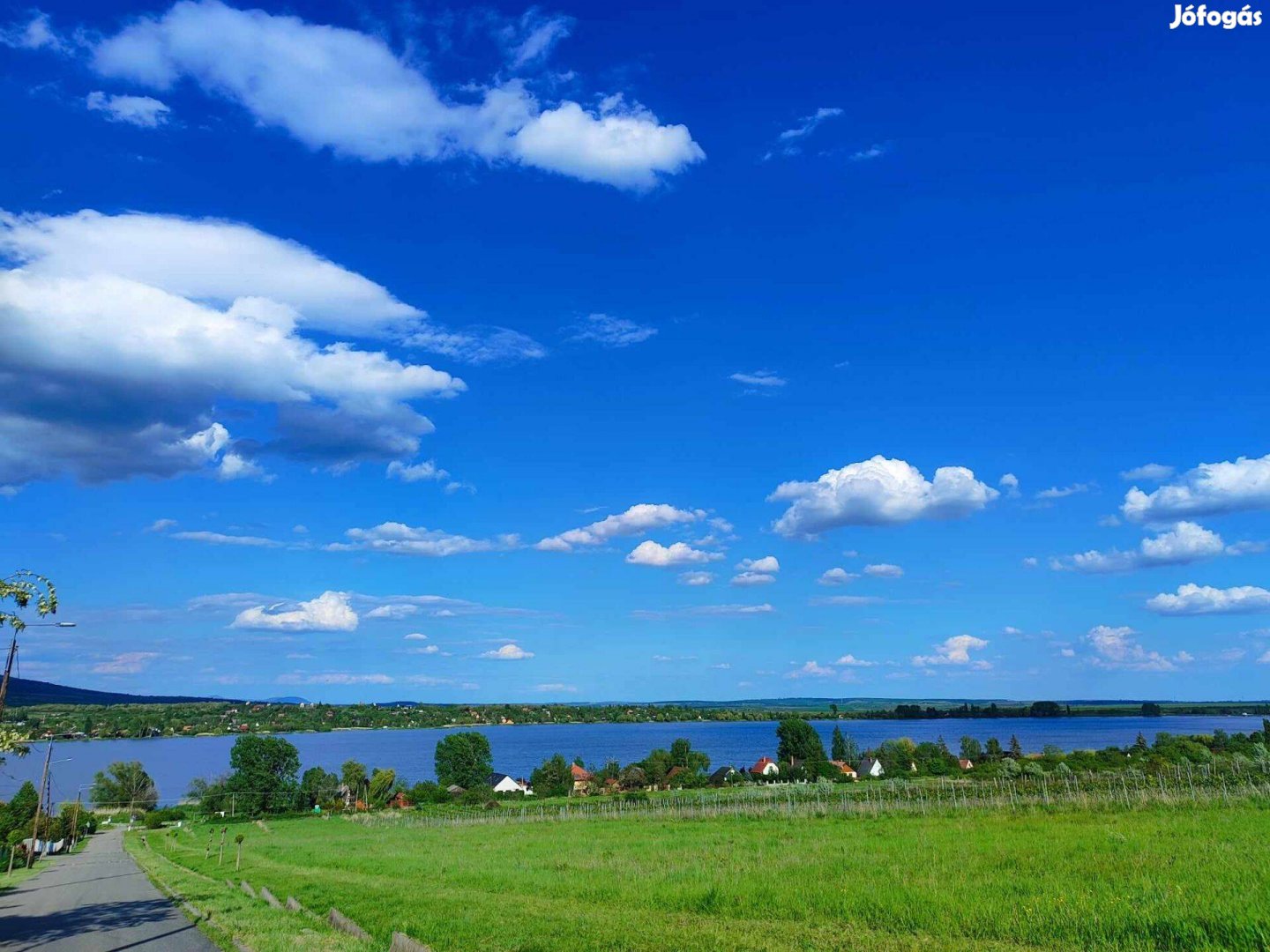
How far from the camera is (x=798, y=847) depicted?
1180 inches

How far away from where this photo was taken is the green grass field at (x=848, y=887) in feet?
43.5

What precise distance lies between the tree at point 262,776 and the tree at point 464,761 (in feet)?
63.3

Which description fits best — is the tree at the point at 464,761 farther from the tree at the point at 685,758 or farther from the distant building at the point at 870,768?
the distant building at the point at 870,768

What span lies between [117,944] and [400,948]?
8912 millimetres

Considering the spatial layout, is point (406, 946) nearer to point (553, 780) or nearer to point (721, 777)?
point (553, 780)

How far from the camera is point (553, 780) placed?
3947 inches

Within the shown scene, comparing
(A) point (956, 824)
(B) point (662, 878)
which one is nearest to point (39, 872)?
(B) point (662, 878)

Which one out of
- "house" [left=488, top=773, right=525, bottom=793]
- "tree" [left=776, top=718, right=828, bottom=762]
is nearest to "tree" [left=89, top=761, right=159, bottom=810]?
"house" [left=488, top=773, right=525, bottom=793]

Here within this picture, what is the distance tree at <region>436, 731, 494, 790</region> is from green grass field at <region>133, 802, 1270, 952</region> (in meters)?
77.7

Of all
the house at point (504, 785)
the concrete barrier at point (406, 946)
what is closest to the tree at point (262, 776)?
the house at point (504, 785)

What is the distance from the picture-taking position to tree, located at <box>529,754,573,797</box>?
98562mm

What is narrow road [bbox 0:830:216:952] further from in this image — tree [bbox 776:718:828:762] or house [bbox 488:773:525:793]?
tree [bbox 776:718:828:762]

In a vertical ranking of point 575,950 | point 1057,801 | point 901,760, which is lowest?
point 901,760

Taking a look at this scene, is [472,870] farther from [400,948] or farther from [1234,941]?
[1234,941]
